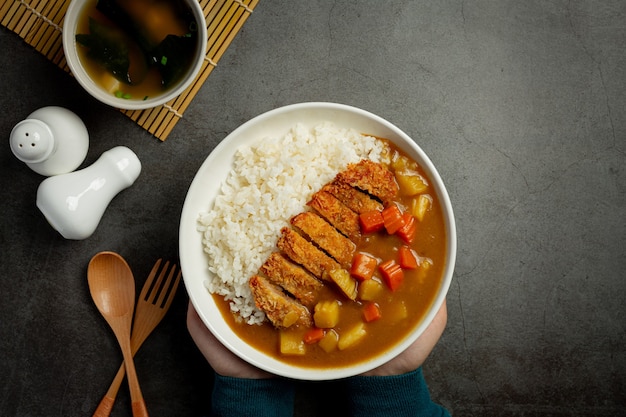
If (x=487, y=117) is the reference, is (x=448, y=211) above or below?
below

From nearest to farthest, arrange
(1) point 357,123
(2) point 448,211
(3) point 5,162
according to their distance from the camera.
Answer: (2) point 448,211
(1) point 357,123
(3) point 5,162

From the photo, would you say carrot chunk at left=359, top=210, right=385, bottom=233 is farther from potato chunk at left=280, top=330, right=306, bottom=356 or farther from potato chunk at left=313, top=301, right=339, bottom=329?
potato chunk at left=280, top=330, right=306, bottom=356

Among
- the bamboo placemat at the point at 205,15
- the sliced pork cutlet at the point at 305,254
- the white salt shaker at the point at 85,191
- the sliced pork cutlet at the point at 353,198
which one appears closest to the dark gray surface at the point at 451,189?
the bamboo placemat at the point at 205,15

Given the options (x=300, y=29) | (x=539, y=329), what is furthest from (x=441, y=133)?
(x=539, y=329)

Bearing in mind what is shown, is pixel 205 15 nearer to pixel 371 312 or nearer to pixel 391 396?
pixel 371 312

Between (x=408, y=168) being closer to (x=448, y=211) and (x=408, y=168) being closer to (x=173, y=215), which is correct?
(x=448, y=211)
